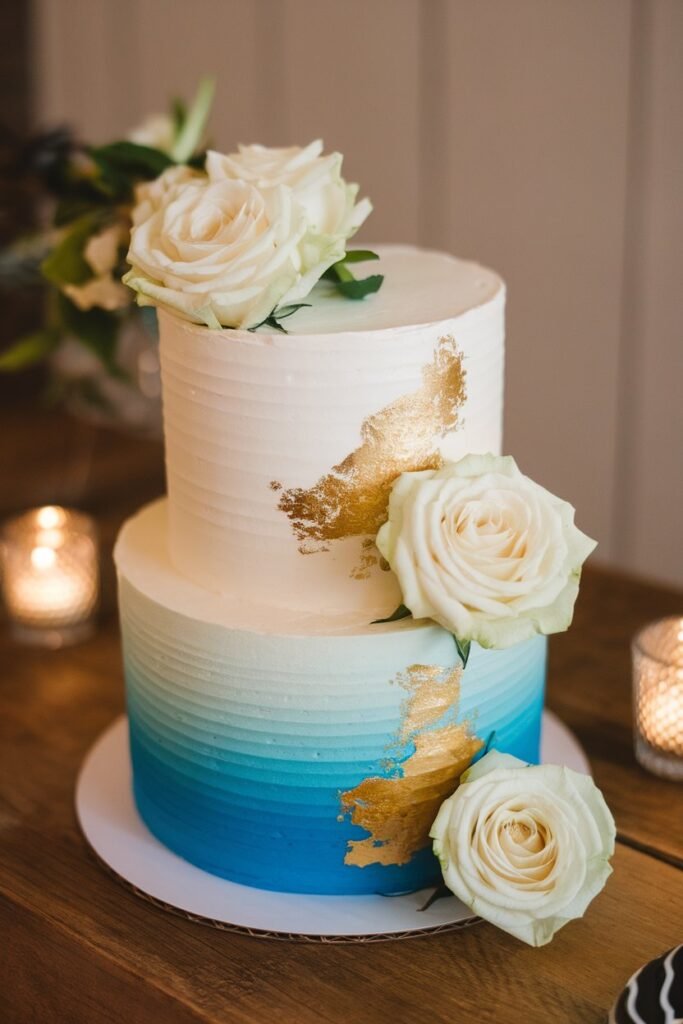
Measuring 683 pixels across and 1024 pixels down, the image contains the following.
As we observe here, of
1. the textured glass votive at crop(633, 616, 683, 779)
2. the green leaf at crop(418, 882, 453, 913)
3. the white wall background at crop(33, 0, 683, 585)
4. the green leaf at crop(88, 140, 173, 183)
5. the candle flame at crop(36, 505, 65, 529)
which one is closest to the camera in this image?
the green leaf at crop(418, 882, 453, 913)

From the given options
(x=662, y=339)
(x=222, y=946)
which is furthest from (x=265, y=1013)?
(x=662, y=339)

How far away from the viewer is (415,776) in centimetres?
91

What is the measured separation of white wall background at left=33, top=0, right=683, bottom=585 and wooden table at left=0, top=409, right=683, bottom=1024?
0.91m

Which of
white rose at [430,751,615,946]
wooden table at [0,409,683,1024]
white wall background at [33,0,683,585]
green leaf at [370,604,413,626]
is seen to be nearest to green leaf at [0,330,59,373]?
wooden table at [0,409,683,1024]

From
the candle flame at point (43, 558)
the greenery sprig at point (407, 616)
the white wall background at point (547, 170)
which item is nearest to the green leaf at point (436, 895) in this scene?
the greenery sprig at point (407, 616)

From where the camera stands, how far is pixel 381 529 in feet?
2.75

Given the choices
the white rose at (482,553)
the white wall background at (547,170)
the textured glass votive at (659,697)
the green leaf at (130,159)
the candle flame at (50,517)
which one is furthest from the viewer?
the white wall background at (547,170)

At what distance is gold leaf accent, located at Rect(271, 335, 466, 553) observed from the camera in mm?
868

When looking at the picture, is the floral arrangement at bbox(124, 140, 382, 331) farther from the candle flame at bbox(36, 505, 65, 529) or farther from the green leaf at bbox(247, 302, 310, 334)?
the candle flame at bbox(36, 505, 65, 529)

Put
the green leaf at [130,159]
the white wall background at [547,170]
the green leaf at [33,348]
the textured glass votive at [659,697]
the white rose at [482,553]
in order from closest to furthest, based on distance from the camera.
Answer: the white rose at [482,553], the textured glass votive at [659,697], the green leaf at [130,159], the green leaf at [33,348], the white wall background at [547,170]

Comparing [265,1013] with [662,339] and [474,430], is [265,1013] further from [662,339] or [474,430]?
[662,339]

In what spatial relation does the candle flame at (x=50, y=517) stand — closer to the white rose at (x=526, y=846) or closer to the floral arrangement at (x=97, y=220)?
the floral arrangement at (x=97, y=220)

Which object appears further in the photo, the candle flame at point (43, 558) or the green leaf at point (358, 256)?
the candle flame at point (43, 558)

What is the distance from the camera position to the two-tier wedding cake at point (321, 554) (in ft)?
2.74
